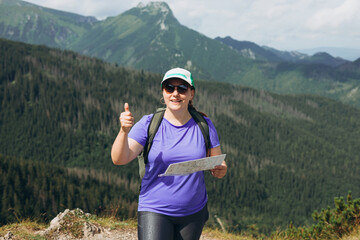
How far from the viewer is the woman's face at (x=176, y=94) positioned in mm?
5984

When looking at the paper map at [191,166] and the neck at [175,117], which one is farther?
the neck at [175,117]

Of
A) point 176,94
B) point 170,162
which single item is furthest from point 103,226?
point 176,94

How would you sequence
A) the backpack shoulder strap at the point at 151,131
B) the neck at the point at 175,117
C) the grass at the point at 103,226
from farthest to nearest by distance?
1. the grass at the point at 103,226
2. the neck at the point at 175,117
3. the backpack shoulder strap at the point at 151,131

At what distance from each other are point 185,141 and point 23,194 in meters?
128

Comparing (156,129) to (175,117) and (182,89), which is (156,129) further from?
(182,89)

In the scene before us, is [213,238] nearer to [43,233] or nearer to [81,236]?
[81,236]

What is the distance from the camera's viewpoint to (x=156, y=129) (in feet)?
19.1

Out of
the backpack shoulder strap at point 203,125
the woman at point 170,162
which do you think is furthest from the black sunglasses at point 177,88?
the backpack shoulder strap at point 203,125

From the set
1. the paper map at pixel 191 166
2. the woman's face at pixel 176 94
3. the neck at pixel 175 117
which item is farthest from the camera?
the neck at pixel 175 117

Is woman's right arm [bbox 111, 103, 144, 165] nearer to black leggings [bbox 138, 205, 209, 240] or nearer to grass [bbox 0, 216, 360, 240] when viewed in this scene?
black leggings [bbox 138, 205, 209, 240]

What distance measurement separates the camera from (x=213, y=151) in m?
6.29

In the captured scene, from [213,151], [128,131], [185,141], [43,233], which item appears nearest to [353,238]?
[213,151]

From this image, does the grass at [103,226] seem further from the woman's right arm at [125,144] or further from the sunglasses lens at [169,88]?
the sunglasses lens at [169,88]

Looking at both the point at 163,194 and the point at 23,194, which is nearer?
the point at 163,194
